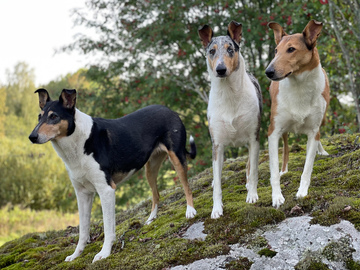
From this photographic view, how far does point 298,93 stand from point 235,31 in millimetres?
1046

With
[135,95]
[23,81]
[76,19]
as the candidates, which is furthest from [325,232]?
[23,81]

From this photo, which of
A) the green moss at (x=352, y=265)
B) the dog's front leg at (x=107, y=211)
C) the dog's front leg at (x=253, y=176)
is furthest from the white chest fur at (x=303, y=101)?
the dog's front leg at (x=107, y=211)

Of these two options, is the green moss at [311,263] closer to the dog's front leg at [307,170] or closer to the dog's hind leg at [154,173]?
the dog's front leg at [307,170]

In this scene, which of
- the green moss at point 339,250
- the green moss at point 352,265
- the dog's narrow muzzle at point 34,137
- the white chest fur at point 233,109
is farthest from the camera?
the white chest fur at point 233,109

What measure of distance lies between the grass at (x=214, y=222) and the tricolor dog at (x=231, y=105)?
479 millimetres

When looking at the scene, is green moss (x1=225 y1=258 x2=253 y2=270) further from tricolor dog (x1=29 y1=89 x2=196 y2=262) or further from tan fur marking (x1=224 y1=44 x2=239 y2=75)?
tan fur marking (x1=224 y1=44 x2=239 y2=75)

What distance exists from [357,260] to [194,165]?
7896mm

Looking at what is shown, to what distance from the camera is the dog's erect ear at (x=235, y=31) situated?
4.71 m

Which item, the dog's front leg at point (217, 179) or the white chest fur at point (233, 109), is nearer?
the white chest fur at point (233, 109)

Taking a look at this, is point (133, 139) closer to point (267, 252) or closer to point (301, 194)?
point (301, 194)

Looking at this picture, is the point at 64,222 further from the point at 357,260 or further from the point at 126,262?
the point at 357,260

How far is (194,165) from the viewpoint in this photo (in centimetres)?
1123

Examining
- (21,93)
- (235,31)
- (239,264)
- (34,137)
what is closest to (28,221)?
(21,93)

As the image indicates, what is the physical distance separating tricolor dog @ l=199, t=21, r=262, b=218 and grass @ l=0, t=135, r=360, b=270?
479 mm
